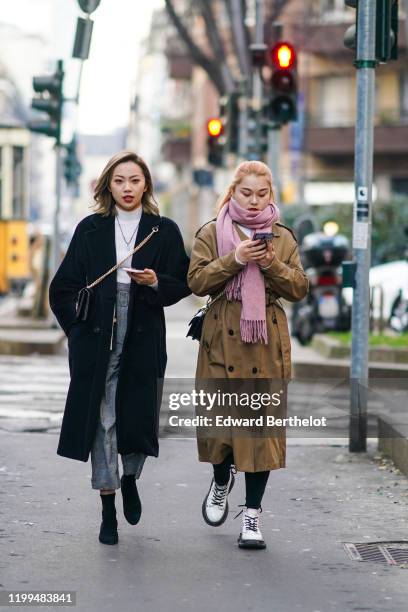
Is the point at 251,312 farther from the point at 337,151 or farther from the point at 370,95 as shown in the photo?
the point at 337,151

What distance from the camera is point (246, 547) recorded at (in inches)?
273

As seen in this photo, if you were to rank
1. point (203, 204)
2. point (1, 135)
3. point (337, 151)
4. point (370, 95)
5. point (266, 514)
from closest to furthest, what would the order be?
point (266, 514) → point (370, 95) → point (1, 135) → point (337, 151) → point (203, 204)

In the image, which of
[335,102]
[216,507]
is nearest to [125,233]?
[216,507]

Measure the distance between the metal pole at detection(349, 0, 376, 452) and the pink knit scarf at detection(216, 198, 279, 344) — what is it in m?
3.11

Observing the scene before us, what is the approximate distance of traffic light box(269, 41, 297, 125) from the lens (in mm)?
17281

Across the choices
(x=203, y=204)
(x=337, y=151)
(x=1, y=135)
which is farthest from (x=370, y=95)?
(x=203, y=204)

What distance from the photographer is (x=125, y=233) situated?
696 cm

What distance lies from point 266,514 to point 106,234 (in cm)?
185

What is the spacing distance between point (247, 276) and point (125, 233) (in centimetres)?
61

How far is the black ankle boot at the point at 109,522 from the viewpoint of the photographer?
273 inches

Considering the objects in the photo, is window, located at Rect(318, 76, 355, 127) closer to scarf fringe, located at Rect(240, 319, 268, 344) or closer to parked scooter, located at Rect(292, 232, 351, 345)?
parked scooter, located at Rect(292, 232, 351, 345)

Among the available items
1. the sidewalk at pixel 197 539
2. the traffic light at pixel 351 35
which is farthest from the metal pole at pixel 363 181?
the sidewalk at pixel 197 539

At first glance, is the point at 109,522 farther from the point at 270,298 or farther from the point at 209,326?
the point at 270,298

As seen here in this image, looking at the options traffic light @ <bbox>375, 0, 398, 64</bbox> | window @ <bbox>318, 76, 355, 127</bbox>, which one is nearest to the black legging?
traffic light @ <bbox>375, 0, 398, 64</bbox>
